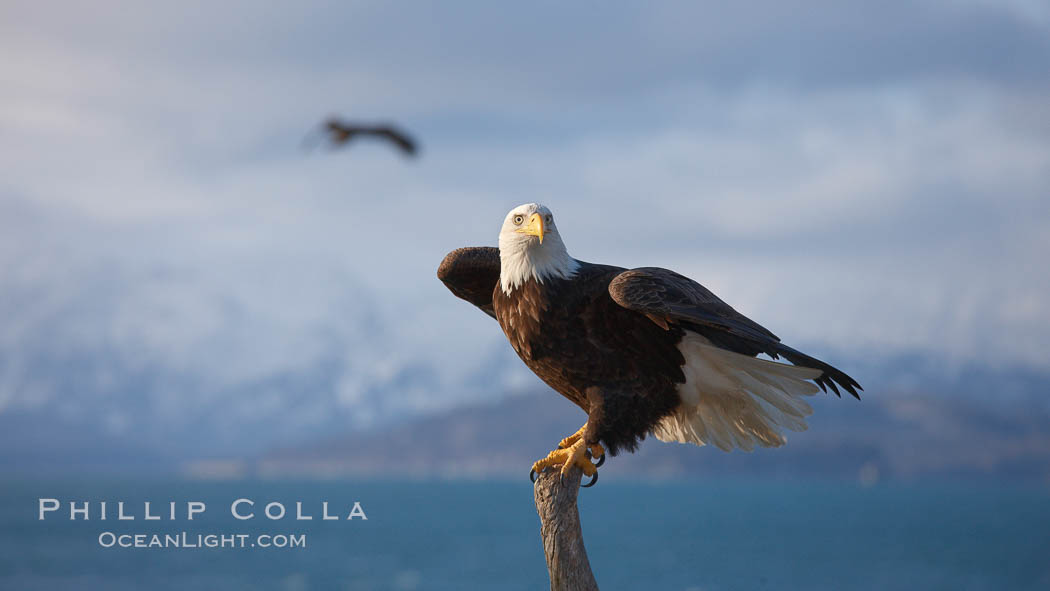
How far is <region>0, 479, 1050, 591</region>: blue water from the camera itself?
255 feet

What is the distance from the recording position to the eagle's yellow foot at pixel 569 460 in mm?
6574

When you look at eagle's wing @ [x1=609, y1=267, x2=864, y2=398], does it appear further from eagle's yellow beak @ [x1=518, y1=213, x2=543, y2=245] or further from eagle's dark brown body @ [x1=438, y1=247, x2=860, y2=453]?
eagle's yellow beak @ [x1=518, y1=213, x2=543, y2=245]

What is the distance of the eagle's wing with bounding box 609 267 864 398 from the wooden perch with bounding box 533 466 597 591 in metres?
1.20

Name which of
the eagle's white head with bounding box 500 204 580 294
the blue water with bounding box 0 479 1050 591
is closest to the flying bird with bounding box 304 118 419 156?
the eagle's white head with bounding box 500 204 580 294

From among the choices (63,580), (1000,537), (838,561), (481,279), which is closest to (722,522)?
(1000,537)

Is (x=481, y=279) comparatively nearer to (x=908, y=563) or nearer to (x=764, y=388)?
(x=764, y=388)

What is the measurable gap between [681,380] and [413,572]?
79455mm

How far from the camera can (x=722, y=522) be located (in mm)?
133500

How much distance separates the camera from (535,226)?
6375 mm

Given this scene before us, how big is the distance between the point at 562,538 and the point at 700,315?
158cm

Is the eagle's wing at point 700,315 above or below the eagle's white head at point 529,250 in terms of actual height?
below

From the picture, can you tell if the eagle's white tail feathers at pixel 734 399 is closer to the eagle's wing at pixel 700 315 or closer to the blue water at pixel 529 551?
the eagle's wing at pixel 700 315

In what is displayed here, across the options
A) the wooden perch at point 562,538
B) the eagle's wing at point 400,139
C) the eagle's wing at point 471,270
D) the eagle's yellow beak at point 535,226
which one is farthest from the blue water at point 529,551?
the eagle's yellow beak at point 535,226

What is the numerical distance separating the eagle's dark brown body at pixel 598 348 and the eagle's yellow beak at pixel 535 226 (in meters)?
0.34
